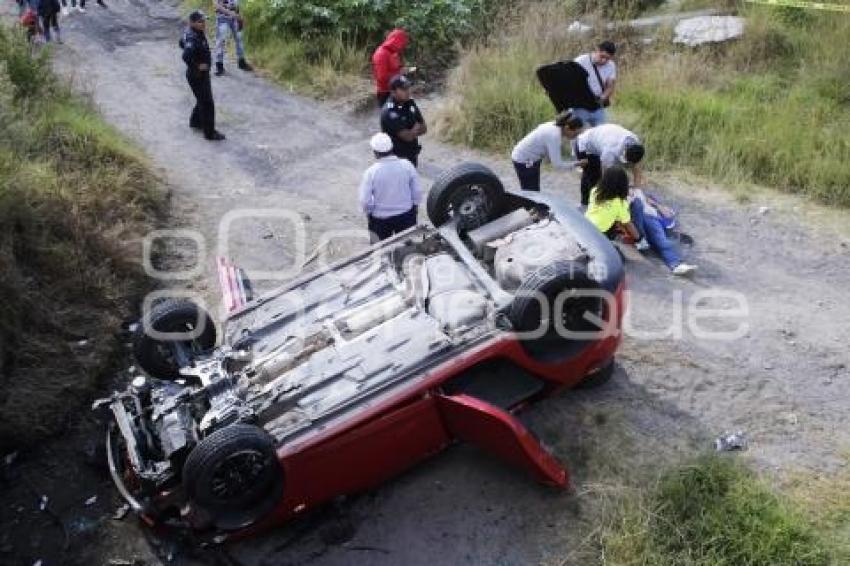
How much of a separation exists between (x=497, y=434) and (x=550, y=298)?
3.13 ft

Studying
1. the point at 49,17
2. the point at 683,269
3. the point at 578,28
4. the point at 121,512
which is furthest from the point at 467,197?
the point at 49,17

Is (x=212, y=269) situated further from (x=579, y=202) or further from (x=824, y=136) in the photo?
(x=824, y=136)

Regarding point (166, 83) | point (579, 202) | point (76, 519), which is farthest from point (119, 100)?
point (76, 519)

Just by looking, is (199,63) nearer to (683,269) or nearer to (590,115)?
(590,115)

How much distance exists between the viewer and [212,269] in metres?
8.55

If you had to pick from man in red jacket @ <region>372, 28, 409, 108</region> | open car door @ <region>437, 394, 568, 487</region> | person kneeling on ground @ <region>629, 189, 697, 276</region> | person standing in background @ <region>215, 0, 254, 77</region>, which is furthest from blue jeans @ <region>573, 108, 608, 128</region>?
person standing in background @ <region>215, 0, 254, 77</region>

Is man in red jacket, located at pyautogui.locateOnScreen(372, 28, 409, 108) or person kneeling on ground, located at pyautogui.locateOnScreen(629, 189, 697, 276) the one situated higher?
man in red jacket, located at pyautogui.locateOnScreen(372, 28, 409, 108)

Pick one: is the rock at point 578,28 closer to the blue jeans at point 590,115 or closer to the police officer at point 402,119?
the blue jeans at point 590,115

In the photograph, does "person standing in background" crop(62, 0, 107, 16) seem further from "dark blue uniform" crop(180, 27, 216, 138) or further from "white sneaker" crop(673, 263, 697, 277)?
"white sneaker" crop(673, 263, 697, 277)

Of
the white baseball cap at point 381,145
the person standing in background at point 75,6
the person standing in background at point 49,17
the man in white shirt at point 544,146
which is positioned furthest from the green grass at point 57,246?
the person standing in background at point 75,6

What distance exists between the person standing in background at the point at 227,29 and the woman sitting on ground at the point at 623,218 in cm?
735

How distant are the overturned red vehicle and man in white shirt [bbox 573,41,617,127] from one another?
296 cm

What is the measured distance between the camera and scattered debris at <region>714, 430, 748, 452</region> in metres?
6.06

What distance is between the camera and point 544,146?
27.0 ft
